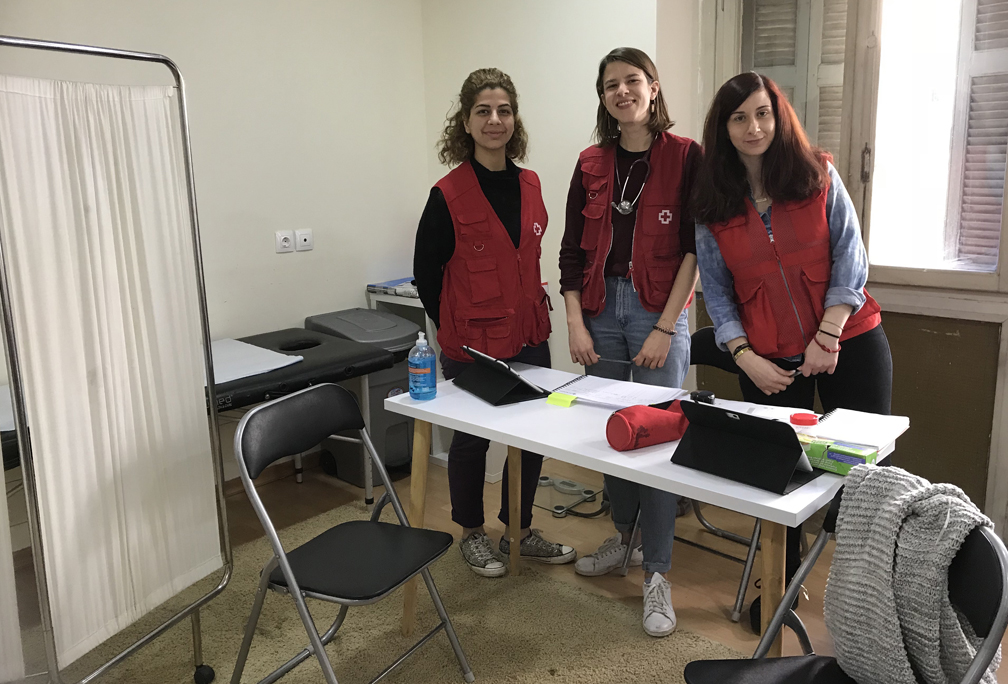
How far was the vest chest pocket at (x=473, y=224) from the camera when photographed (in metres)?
2.29

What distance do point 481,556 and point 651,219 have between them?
4.12 feet

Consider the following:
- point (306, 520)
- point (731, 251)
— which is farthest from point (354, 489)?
point (731, 251)

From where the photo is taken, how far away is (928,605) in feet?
3.87

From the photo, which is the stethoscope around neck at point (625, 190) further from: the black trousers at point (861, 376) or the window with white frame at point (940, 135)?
the window with white frame at point (940, 135)

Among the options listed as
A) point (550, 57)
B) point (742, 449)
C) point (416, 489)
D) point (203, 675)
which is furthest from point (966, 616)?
point (550, 57)

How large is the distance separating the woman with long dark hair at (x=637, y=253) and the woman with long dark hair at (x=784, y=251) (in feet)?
0.50

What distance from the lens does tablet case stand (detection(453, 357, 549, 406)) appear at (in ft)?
6.58

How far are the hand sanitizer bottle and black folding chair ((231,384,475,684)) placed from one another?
0.56 feet

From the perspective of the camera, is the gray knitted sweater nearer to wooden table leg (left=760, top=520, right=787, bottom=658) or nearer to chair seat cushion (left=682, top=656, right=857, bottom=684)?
chair seat cushion (left=682, top=656, right=857, bottom=684)

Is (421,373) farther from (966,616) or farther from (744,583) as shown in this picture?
(966,616)

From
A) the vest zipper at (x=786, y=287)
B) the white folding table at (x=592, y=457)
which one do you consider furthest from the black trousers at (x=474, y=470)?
the vest zipper at (x=786, y=287)

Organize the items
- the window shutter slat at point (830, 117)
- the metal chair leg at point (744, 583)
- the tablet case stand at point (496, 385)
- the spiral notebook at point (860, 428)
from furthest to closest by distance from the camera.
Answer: the window shutter slat at point (830, 117) < the metal chair leg at point (744, 583) < the tablet case stand at point (496, 385) < the spiral notebook at point (860, 428)

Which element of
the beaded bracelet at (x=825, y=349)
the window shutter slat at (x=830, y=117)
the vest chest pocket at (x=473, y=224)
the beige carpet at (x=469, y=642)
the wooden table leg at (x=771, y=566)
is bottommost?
the beige carpet at (x=469, y=642)

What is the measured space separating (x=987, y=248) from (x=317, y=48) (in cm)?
277
